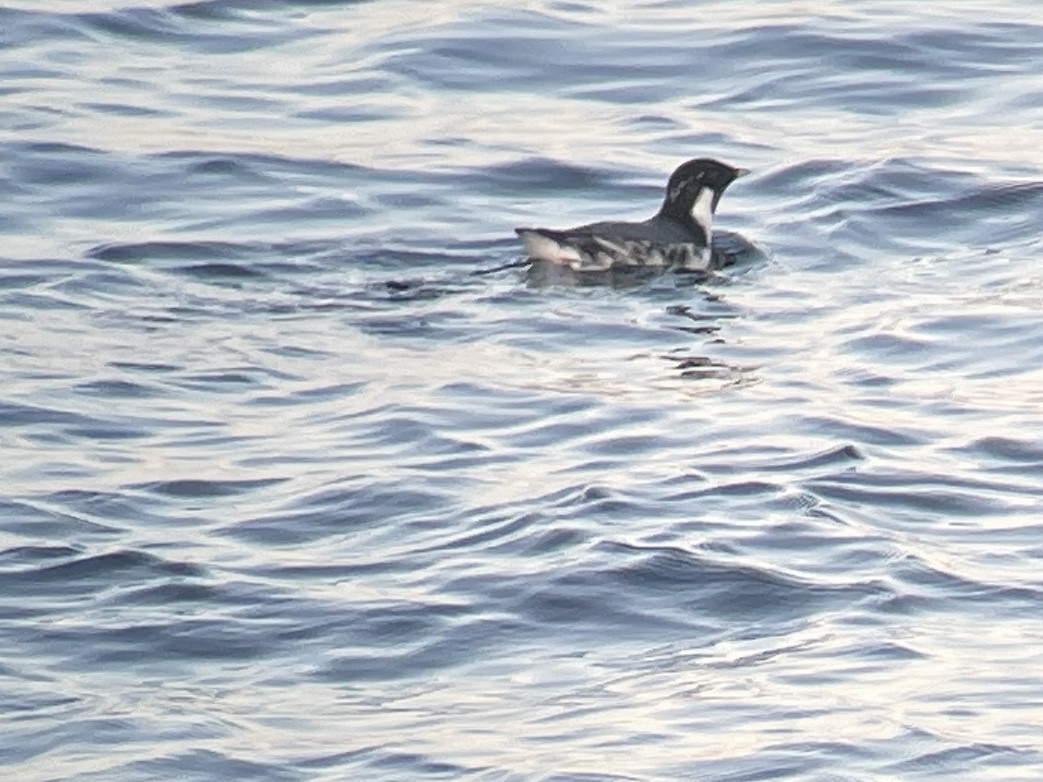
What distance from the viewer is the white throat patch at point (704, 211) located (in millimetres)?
14212

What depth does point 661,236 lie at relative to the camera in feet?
46.8

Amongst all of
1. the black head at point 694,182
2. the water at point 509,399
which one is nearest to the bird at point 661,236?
the black head at point 694,182

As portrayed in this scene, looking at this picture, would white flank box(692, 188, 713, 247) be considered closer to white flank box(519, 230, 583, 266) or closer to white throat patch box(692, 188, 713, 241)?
white throat patch box(692, 188, 713, 241)

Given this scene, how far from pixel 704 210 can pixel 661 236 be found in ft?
0.74

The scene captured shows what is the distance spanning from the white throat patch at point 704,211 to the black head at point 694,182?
20mm

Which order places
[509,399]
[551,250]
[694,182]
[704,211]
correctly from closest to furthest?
[509,399] → [551,250] → [704,211] → [694,182]

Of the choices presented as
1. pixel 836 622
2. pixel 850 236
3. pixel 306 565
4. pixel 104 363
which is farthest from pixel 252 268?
pixel 836 622

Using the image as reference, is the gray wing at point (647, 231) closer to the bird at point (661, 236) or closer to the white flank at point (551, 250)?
the bird at point (661, 236)

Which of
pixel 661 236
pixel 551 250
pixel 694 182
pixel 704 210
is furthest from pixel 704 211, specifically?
pixel 551 250

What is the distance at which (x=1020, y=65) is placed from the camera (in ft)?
59.4

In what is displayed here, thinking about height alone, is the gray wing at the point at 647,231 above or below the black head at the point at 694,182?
below

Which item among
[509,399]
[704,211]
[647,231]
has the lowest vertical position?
[509,399]

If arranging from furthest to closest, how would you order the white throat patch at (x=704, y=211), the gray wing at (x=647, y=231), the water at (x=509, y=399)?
the white throat patch at (x=704, y=211)
the gray wing at (x=647, y=231)
the water at (x=509, y=399)

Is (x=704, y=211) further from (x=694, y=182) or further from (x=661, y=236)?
(x=694, y=182)
